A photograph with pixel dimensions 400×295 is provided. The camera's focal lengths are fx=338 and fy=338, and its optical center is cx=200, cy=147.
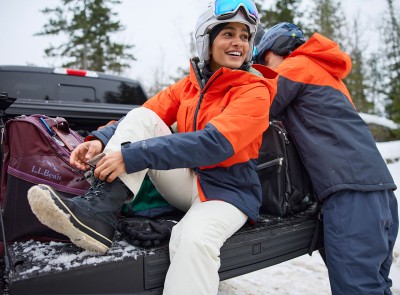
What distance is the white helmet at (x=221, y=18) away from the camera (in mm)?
2322

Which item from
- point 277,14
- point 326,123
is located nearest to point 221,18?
point 326,123

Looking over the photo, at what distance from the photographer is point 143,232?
183 cm

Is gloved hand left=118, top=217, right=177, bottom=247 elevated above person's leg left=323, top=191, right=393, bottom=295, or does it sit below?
above

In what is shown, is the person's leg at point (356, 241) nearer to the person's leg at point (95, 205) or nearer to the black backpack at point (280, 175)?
the black backpack at point (280, 175)

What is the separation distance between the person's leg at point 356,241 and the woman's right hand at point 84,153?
5.51 ft

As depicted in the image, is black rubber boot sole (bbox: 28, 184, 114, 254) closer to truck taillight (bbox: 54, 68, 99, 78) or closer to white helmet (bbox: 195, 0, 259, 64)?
white helmet (bbox: 195, 0, 259, 64)

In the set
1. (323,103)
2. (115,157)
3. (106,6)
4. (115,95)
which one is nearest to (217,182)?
(115,157)

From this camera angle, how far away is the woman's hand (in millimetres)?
1774

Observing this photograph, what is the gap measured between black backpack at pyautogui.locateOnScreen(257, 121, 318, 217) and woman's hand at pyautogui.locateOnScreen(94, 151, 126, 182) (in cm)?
111

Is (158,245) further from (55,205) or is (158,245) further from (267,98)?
(267,98)

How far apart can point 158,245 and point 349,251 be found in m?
1.34

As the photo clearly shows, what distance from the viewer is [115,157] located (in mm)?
1786

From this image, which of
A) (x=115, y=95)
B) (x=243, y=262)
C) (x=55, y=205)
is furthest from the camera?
(x=115, y=95)

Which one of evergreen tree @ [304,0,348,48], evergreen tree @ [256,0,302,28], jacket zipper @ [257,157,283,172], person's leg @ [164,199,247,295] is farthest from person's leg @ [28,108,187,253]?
evergreen tree @ [304,0,348,48]
